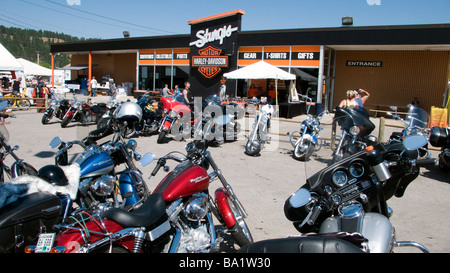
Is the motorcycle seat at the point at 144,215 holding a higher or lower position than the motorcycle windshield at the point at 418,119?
lower

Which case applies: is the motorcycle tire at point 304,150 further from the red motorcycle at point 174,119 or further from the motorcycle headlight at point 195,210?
the motorcycle headlight at point 195,210

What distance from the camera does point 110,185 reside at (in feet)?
11.8

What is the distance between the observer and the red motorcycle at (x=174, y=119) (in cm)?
915

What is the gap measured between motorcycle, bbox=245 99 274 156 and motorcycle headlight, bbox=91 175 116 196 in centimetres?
495

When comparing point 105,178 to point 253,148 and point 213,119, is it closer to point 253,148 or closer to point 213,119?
point 253,148

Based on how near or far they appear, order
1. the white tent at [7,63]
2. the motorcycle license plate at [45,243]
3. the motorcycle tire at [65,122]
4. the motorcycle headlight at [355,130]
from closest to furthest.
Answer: the motorcycle license plate at [45,243] → the motorcycle headlight at [355,130] → the motorcycle tire at [65,122] → the white tent at [7,63]

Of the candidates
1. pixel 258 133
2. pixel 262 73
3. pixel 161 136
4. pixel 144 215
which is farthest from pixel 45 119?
pixel 144 215

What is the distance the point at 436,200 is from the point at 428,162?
3773mm

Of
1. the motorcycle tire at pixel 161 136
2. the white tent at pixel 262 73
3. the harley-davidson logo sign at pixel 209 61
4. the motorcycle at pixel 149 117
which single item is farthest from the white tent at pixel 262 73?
the motorcycle tire at pixel 161 136

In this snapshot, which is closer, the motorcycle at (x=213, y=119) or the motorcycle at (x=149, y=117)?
the motorcycle at (x=213, y=119)

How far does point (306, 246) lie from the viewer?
5.08 ft

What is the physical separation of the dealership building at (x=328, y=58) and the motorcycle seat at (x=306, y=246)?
624 inches

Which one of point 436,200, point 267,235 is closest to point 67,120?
point 267,235
